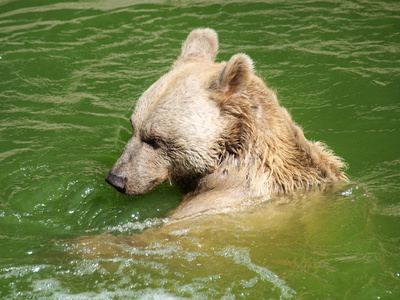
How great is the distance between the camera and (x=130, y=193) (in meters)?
5.48

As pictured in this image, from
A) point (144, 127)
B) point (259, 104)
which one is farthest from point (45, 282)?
point (259, 104)

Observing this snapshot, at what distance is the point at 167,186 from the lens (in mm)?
6098

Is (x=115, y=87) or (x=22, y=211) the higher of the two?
(x=115, y=87)

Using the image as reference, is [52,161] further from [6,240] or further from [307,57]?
[307,57]

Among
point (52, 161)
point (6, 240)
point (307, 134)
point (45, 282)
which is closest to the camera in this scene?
point (45, 282)

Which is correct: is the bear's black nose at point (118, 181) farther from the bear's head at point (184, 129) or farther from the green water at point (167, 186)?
the green water at point (167, 186)

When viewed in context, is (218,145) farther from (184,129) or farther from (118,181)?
(118,181)

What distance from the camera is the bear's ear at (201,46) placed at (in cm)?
611

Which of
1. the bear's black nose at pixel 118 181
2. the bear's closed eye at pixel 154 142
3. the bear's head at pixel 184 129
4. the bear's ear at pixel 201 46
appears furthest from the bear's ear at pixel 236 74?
the bear's black nose at pixel 118 181

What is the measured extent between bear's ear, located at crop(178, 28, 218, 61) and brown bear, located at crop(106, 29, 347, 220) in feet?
2.30

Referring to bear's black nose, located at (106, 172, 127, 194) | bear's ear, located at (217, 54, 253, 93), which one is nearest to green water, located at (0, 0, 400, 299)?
bear's black nose, located at (106, 172, 127, 194)

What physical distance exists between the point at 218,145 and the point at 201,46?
4.78ft

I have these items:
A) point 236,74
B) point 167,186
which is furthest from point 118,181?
point 236,74

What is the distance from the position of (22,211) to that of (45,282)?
1.48m
